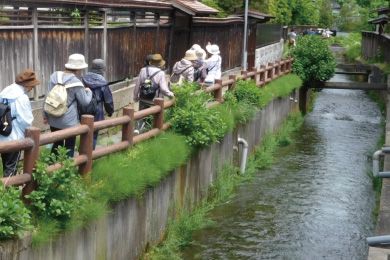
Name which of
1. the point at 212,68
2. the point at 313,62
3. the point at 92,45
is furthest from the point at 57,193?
the point at 313,62

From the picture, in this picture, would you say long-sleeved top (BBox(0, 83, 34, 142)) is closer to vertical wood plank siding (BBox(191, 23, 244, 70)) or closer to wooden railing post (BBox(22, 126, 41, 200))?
wooden railing post (BBox(22, 126, 41, 200))

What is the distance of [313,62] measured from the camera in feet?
85.4

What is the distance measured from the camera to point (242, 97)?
16.0m

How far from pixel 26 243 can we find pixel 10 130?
1474mm

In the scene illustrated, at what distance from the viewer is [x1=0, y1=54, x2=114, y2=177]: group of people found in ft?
24.1

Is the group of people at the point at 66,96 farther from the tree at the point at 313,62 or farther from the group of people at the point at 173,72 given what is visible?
the tree at the point at 313,62

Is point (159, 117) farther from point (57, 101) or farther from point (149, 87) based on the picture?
point (57, 101)

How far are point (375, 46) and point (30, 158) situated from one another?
38.5 m

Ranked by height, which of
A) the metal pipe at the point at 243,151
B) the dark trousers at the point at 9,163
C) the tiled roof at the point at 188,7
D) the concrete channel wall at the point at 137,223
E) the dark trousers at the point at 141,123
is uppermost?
the tiled roof at the point at 188,7

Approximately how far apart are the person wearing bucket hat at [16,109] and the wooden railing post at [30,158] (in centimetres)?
70

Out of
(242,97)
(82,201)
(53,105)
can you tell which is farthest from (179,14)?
(82,201)

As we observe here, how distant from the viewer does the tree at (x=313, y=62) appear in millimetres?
25656

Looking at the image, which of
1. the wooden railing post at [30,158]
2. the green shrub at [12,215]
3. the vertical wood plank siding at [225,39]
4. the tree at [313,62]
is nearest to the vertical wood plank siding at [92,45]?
the vertical wood plank siding at [225,39]

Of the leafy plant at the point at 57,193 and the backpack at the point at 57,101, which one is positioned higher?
the backpack at the point at 57,101
